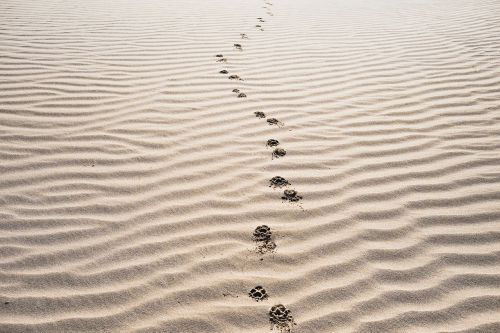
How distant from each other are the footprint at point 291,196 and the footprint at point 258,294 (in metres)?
0.71

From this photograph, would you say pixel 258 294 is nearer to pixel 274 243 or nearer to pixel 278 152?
pixel 274 243

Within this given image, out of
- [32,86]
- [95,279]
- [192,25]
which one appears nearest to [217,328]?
[95,279]

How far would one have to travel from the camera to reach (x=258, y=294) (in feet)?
5.87

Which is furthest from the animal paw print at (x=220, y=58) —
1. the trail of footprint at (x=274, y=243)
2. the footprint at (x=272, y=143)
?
the footprint at (x=272, y=143)

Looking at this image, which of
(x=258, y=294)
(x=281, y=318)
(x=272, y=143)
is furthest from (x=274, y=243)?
(x=272, y=143)

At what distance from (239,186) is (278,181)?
10.8 inches

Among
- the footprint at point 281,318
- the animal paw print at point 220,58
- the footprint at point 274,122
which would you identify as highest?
the animal paw print at point 220,58

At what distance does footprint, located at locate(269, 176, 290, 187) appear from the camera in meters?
2.49

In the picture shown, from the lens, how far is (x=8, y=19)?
5.16 metres

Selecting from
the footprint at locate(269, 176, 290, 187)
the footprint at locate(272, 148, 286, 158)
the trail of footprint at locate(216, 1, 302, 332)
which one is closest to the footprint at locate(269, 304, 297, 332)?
the trail of footprint at locate(216, 1, 302, 332)

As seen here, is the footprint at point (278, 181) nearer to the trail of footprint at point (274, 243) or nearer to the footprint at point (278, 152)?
the trail of footprint at point (274, 243)

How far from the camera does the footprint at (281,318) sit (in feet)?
5.43

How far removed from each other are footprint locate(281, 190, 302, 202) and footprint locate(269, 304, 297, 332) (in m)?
0.78

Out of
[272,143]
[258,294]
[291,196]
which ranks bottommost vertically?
[258,294]
